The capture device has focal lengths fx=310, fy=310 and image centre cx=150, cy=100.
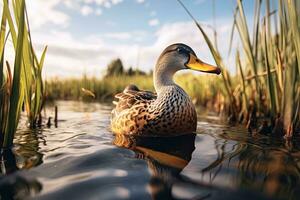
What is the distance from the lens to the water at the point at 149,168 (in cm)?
182

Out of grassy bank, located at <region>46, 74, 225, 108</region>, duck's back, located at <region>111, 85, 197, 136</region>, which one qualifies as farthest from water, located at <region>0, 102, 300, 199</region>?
grassy bank, located at <region>46, 74, 225, 108</region>

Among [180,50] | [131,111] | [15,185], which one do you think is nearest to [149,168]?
[15,185]

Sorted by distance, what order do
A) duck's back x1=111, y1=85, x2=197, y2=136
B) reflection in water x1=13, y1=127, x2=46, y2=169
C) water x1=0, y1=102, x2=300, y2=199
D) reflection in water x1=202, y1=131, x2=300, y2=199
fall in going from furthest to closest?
duck's back x1=111, y1=85, x2=197, y2=136 < reflection in water x1=13, y1=127, x2=46, y2=169 < reflection in water x1=202, y1=131, x2=300, y2=199 < water x1=0, y1=102, x2=300, y2=199

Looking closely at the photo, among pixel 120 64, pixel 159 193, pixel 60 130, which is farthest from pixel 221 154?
pixel 120 64

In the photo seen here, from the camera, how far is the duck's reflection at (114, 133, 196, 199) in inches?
75.2

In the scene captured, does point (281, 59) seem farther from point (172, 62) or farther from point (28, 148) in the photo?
point (28, 148)

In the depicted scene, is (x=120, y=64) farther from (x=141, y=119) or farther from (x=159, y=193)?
(x=159, y=193)

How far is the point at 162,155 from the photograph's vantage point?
8.96ft

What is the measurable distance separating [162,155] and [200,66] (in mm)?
1606

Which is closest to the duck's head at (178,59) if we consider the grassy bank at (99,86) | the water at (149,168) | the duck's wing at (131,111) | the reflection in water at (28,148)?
the duck's wing at (131,111)

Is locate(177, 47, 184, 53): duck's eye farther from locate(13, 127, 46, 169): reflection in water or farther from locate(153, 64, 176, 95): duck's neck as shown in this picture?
locate(13, 127, 46, 169): reflection in water

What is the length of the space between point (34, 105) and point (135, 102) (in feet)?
4.41

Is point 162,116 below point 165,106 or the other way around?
below

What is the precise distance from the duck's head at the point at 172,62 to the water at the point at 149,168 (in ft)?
3.33
